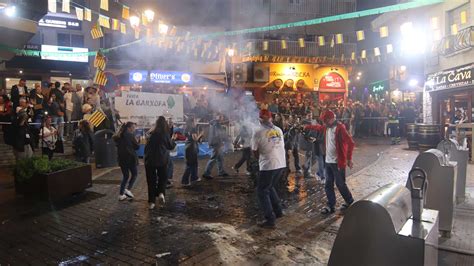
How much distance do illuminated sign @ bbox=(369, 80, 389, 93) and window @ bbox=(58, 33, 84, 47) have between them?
61.8 ft

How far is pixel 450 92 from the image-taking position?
13086 millimetres

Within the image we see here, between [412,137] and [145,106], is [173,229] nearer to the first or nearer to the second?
[145,106]

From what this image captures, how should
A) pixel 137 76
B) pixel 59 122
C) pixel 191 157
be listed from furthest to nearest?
pixel 137 76, pixel 59 122, pixel 191 157

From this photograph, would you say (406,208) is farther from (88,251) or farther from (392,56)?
(392,56)

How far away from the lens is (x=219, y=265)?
378cm

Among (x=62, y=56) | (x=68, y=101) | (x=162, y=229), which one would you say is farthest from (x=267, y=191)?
(x=62, y=56)

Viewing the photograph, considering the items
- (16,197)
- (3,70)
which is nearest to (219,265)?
(16,197)

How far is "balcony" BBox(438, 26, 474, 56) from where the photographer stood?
11.1m

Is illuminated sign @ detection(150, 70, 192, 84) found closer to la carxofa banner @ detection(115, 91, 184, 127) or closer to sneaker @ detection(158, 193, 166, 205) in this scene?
la carxofa banner @ detection(115, 91, 184, 127)

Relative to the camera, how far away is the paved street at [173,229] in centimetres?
404

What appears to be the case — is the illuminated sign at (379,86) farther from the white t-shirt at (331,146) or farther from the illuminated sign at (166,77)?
the white t-shirt at (331,146)

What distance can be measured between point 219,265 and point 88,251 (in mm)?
1587

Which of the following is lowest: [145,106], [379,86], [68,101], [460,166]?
[460,166]

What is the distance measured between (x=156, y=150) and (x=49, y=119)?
4.93m
